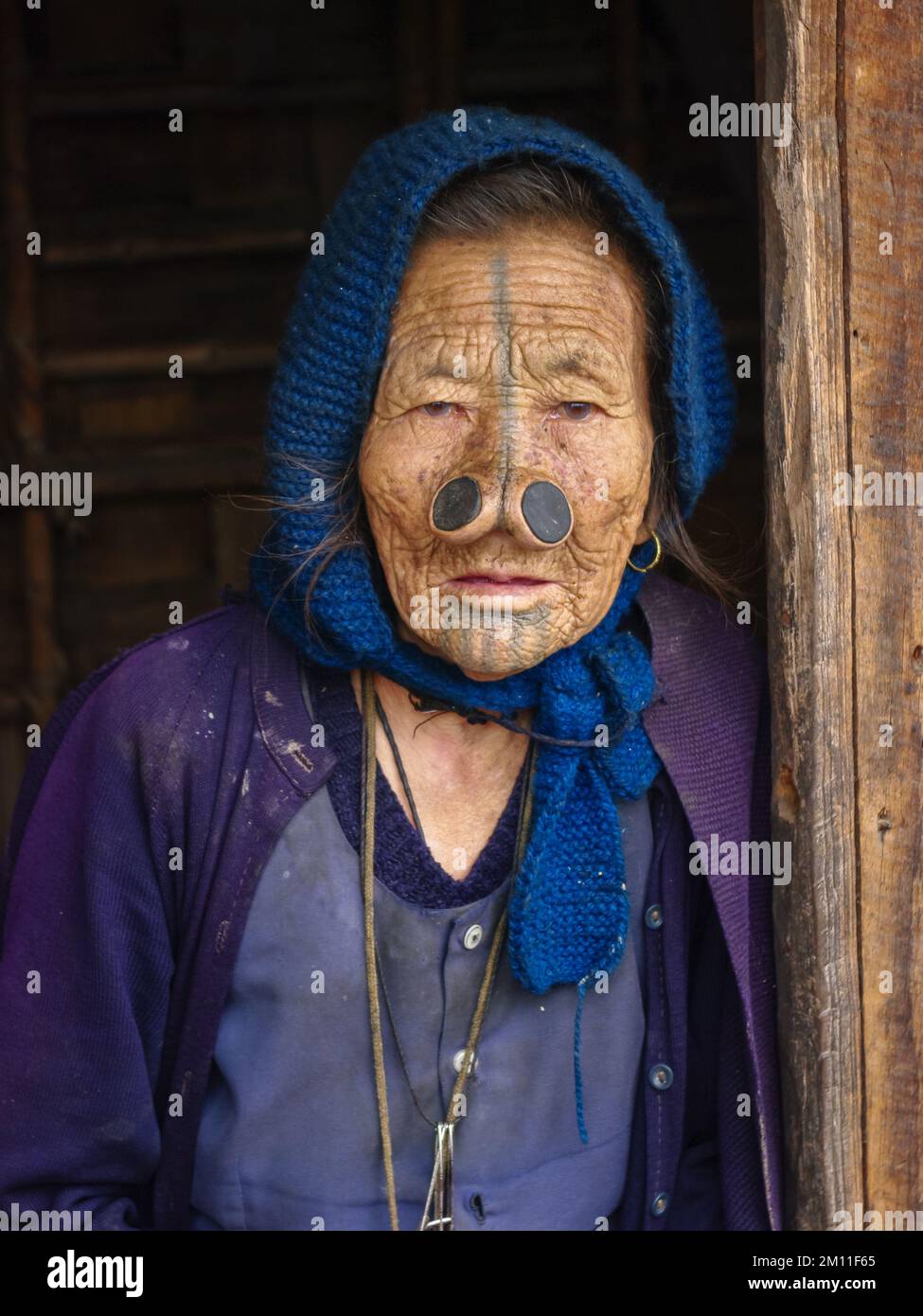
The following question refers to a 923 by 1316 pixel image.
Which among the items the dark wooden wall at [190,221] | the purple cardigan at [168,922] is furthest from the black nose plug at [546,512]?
the dark wooden wall at [190,221]

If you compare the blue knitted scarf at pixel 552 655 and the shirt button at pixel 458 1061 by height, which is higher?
the blue knitted scarf at pixel 552 655

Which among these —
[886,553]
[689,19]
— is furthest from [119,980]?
[689,19]

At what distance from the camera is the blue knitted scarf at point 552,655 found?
1.89 metres

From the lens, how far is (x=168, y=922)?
1965mm

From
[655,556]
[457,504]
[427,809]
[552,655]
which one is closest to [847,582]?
[655,556]

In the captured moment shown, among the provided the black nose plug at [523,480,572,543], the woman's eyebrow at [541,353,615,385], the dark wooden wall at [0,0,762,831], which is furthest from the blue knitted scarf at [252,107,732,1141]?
the dark wooden wall at [0,0,762,831]

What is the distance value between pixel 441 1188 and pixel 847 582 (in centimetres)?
100

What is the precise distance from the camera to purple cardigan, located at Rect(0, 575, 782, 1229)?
1908 mm

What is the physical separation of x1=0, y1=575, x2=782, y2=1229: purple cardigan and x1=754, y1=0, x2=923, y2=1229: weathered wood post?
99mm

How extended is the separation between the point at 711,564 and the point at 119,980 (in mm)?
1166

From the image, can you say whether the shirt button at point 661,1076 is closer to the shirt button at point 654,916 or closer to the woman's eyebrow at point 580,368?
the shirt button at point 654,916

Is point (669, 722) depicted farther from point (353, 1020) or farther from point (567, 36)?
point (567, 36)

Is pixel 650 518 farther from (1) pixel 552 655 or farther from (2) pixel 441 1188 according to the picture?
(2) pixel 441 1188

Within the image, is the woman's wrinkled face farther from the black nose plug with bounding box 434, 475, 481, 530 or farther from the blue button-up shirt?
the blue button-up shirt
